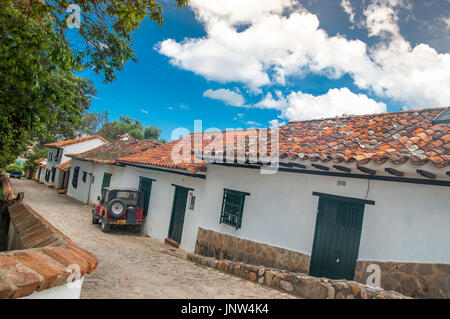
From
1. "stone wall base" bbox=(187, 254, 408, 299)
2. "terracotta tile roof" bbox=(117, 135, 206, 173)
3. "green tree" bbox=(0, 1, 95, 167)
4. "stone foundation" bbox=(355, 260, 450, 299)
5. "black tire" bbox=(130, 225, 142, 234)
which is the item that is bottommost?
"black tire" bbox=(130, 225, 142, 234)

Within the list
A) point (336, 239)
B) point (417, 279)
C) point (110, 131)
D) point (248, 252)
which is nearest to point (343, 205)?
point (336, 239)

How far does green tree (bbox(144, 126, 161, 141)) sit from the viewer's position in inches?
1829

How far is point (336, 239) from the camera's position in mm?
6371

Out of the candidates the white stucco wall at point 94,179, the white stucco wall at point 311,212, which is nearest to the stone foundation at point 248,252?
the white stucco wall at point 311,212

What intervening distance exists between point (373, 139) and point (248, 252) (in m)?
4.46

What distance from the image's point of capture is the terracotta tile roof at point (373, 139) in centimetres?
529

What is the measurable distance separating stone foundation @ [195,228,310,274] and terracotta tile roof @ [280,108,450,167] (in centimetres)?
253

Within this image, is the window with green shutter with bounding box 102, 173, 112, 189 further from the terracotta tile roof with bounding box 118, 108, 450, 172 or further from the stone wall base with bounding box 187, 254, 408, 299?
the stone wall base with bounding box 187, 254, 408, 299

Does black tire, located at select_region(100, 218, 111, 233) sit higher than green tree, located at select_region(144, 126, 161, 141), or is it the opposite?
green tree, located at select_region(144, 126, 161, 141)

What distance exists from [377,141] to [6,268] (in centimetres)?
734

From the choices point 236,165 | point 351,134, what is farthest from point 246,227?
point 351,134

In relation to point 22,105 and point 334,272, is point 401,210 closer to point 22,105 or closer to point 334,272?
point 334,272

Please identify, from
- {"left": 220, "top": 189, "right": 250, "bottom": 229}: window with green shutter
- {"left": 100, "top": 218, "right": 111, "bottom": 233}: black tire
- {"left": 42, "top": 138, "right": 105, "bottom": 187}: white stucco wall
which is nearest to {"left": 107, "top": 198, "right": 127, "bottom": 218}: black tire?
{"left": 100, "top": 218, "right": 111, "bottom": 233}: black tire

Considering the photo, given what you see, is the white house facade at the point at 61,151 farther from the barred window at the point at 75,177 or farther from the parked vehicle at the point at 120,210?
the parked vehicle at the point at 120,210
